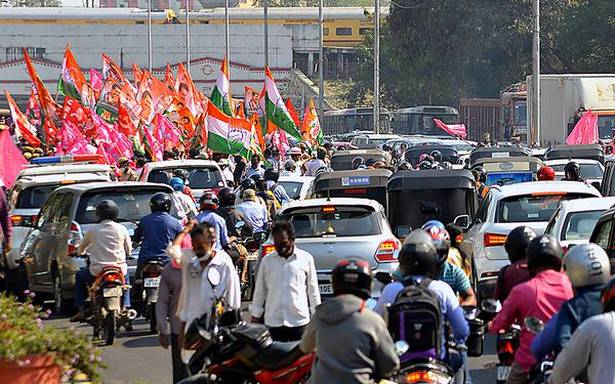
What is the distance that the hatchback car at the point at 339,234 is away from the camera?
15719 millimetres

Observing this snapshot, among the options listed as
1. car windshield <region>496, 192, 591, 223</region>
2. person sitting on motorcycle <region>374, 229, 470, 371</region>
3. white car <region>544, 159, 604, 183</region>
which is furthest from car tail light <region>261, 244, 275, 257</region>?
white car <region>544, 159, 604, 183</region>

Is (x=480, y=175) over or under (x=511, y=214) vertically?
over

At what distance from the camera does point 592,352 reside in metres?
7.44

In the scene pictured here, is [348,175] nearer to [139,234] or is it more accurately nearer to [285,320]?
[139,234]

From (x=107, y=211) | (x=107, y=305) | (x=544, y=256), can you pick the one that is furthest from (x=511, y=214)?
(x=544, y=256)

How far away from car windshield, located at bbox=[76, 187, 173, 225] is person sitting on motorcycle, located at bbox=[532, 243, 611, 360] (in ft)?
33.8

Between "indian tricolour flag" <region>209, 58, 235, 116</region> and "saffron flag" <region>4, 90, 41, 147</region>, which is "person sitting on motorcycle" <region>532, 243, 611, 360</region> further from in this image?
"indian tricolour flag" <region>209, 58, 235, 116</region>

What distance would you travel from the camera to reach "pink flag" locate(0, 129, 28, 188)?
77.7ft

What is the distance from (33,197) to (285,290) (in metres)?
12.1

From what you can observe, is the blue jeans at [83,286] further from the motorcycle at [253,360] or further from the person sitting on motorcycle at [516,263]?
the person sitting on motorcycle at [516,263]

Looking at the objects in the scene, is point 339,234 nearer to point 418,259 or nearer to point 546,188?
point 546,188

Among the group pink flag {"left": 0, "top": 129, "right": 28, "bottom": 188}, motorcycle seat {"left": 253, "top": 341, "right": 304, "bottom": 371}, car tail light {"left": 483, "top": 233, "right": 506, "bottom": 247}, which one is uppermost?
pink flag {"left": 0, "top": 129, "right": 28, "bottom": 188}

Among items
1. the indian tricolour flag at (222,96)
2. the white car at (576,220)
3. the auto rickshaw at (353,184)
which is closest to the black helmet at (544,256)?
the white car at (576,220)

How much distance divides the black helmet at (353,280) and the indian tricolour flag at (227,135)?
25.9m
